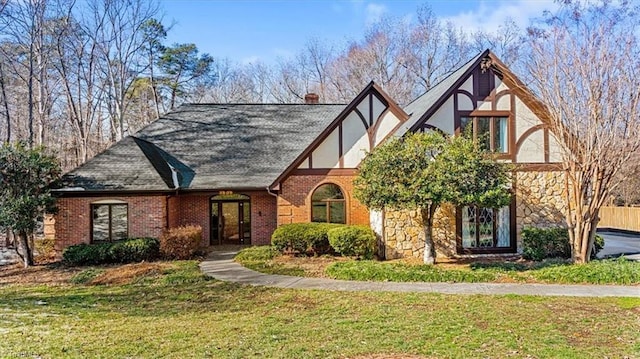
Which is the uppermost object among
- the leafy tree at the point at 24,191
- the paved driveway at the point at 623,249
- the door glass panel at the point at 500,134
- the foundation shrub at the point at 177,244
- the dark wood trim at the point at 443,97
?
the dark wood trim at the point at 443,97

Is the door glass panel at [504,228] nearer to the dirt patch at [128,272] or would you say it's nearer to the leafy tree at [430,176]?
the leafy tree at [430,176]

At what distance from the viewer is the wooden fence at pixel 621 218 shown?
22.2m

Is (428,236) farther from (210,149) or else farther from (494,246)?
(210,149)

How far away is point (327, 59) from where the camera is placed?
1453 inches

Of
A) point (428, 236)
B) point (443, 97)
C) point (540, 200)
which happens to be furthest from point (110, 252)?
point (540, 200)

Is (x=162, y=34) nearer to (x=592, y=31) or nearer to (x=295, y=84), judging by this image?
(x=295, y=84)

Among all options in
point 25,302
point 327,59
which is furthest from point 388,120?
point 327,59

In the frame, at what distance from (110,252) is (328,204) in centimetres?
742

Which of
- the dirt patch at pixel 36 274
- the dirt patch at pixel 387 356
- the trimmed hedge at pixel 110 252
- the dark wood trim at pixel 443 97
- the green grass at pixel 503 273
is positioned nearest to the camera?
the dirt patch at pixel 387 356

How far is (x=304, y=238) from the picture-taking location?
13.7 m

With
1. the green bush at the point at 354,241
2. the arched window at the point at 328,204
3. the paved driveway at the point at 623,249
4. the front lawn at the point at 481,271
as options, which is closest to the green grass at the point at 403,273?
the front lawn at the point at 481,271

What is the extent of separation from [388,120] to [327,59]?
77.2 feet

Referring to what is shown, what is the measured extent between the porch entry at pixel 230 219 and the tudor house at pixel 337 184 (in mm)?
42

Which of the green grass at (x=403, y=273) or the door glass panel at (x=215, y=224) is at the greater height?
the door glass panel at (x=215, y=224)
